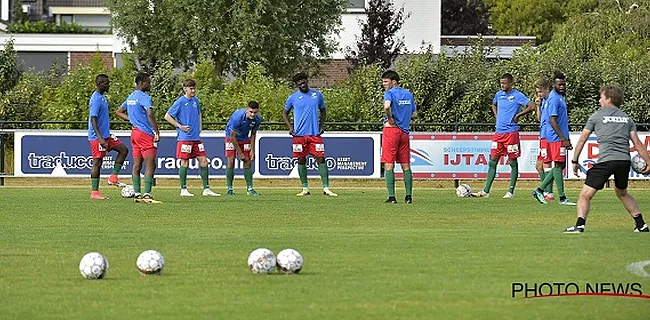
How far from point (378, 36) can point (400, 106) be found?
33.3m

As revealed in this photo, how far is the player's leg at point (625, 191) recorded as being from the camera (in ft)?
49.9

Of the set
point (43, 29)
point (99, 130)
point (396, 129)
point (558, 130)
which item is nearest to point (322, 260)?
point (396, 129)

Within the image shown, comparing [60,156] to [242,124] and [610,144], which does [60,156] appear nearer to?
[242,124]

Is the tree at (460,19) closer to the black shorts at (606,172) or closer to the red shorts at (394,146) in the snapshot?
the red shorts at (394,146)

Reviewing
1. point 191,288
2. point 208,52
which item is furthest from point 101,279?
Result: point 208,52

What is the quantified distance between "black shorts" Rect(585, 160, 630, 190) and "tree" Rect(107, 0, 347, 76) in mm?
32723

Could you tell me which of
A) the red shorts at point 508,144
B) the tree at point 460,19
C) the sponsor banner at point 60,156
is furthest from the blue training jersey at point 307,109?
the tree at point 460,19

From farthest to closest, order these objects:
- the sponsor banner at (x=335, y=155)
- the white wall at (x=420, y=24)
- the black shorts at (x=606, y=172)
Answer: the white wall at (x=420, y=24) → the sponsor banner at (x=335, y=155) → the black shorts at (x=606, y=172)

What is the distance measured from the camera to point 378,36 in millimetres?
55344

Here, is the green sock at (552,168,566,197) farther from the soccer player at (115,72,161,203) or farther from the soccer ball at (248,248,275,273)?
the soccer ball at (248,248,275,273)

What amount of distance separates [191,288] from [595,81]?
2916 cm

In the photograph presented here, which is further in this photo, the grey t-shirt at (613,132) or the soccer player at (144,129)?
the soccer player at (144,129)

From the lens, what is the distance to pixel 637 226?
15.8 m

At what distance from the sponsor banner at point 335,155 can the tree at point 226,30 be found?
15.9 metres
